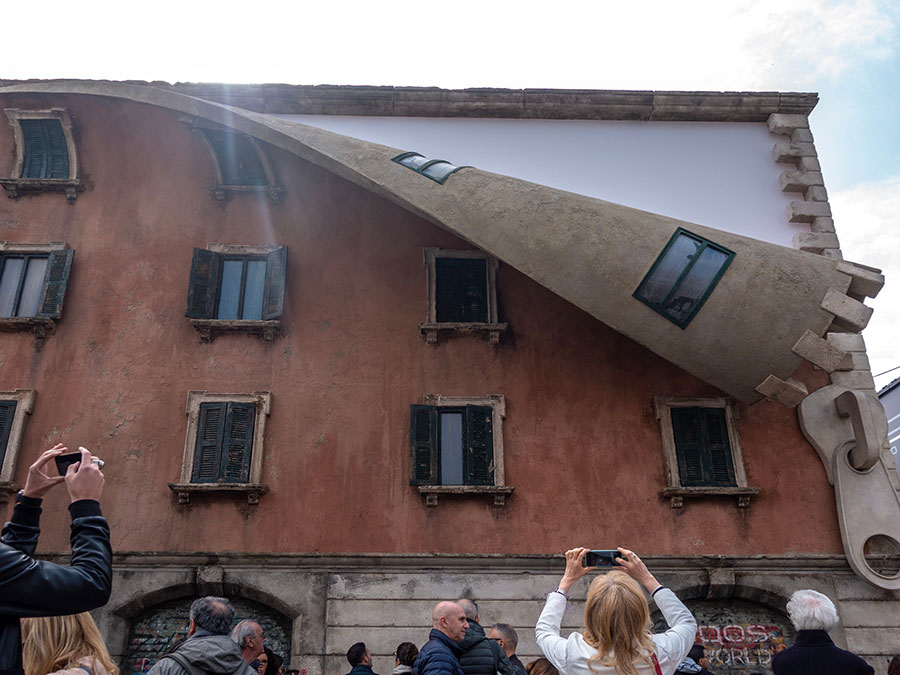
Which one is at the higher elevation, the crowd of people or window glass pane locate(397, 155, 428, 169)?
window glass pane locate(397, 155, 428, 169)

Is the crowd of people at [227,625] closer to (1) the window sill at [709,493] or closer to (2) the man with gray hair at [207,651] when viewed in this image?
(2) the man with gray hair at [207,651]

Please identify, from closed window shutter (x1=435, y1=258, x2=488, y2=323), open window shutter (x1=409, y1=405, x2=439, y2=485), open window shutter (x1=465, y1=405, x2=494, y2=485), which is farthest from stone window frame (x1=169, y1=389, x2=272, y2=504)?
closed window shutter (x1=435, y1=258, x2=488, y2=323)

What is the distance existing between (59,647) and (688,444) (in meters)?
10.2

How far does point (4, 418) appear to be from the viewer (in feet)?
38.1

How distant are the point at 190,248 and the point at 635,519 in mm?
8174

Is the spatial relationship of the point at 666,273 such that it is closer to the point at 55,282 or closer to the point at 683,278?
the point at 683,278

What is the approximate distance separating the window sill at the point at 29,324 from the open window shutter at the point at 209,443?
2.74 meters

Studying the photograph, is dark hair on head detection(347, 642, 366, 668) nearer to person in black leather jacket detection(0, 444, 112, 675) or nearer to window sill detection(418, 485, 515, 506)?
window sill detection(418, 485, 515, 506)

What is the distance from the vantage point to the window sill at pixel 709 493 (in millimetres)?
11461

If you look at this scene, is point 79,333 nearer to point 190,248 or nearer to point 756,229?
point 190,248

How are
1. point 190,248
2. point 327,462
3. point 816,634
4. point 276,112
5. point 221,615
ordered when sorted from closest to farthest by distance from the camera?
1. point 816,634
2. point 221,615
3. point 327,462
4. point 190,248
5. point 276,112

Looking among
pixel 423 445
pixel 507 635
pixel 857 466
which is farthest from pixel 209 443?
pixel 857 466

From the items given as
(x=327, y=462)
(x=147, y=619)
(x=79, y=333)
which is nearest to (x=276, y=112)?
(x=79, y=333)

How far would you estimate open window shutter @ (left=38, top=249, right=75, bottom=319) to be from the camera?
12.3 m
